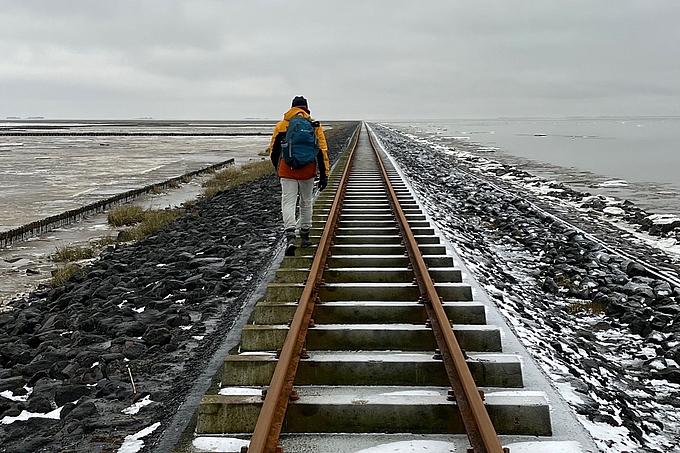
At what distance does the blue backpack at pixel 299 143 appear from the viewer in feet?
22.6

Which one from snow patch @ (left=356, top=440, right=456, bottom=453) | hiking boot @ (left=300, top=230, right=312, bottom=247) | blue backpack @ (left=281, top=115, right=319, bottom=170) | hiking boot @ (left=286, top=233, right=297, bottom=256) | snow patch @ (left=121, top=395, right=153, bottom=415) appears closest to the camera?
snow patch @ (left=356, top=440, right=456, bottom=453)

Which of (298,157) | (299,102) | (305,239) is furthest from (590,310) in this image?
(299,102)

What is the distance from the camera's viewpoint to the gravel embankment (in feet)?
13.2

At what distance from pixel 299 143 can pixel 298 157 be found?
158 millimetres

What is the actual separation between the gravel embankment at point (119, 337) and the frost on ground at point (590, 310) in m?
2.72

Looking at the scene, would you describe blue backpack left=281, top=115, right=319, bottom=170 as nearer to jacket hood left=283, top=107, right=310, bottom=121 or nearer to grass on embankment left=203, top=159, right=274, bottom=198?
jacket hood left=283, top=107, right=310, bottom=121

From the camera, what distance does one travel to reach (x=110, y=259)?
992 cm

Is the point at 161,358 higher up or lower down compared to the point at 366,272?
lower down

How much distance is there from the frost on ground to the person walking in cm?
221

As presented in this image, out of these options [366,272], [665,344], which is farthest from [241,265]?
[665,344]

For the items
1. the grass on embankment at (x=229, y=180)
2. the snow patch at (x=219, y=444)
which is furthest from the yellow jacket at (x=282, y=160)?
the grass on embankment at (x=229, y=180)

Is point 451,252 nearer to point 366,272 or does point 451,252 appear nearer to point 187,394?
point 366,272

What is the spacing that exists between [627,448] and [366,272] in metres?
3.20

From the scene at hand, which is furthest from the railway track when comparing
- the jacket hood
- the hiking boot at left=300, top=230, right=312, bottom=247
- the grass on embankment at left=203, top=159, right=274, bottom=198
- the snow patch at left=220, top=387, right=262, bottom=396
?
the grass on embankment at left=203, top=159, right=274, bottom=198
